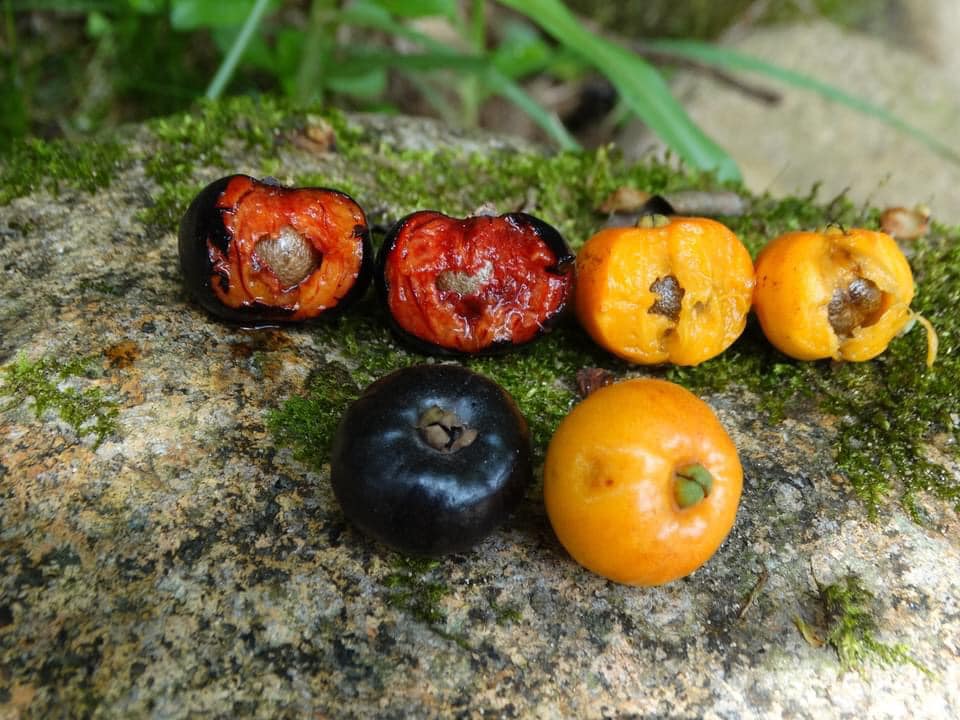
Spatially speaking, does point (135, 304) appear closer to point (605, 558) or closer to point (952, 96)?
point (605, 558)

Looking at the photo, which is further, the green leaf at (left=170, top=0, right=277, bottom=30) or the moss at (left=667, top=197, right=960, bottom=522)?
the green leaf at (left=170, top=0, right=277, bottom=30)

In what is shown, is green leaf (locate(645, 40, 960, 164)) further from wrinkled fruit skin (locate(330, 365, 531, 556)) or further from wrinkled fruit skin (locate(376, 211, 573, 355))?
wrinkled fruit skin (locate(330, 365, 531, 556))

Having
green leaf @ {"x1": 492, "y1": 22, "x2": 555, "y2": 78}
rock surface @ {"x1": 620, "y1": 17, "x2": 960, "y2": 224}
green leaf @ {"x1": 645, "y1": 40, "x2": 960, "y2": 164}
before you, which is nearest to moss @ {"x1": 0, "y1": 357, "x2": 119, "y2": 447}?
green leaf @ {"x1": 492, "y1": 22, "x2": 555, "y2": 78}

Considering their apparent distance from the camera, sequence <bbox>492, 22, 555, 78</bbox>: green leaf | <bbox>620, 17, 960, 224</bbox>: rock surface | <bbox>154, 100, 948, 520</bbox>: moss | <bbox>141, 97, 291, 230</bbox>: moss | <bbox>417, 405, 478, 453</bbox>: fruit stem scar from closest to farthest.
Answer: <bbox>417, 405, 478, 453</bbox>: fruit stem scar
<bbox>154, 100, 948, 520</bbox>: moss
<bbox>141, 97, 291, 230</bbox>: moss
<bbox>492, 22, 555, 78</bbox>: green leaf
<bbox>620, 17, 960, 224</bbox>: rock surface

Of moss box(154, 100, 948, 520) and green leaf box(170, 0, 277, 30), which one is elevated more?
green leaf box(170, 0, 277, 30)

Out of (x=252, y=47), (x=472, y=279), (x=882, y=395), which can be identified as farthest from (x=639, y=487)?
(x=252, y=47)

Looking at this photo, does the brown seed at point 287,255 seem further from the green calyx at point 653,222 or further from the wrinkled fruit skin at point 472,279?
the green calyx at point 653,222
